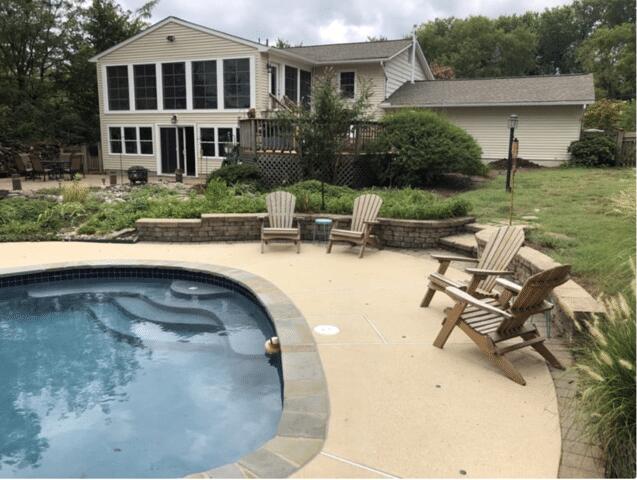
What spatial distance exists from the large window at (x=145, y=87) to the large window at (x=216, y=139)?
106 inches

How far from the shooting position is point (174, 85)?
68.8 ft

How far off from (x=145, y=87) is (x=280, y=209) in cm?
1513

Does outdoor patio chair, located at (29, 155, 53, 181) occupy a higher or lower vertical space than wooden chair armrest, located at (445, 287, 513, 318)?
higher

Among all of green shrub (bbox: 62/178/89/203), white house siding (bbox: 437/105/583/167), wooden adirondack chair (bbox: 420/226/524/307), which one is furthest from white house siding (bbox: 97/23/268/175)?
wooden adirondack chair (bbox: 420/226/524/307)

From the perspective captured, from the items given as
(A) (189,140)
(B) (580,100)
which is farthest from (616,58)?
(A) (189,140)

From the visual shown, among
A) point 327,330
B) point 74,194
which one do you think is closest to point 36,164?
point 74,194

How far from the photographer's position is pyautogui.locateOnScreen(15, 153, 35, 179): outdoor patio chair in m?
20.0

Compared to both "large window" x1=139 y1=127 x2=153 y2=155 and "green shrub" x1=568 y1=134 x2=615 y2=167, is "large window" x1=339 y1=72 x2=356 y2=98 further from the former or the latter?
"green shrub" x1=568 y1=134 x2=615 y2=167

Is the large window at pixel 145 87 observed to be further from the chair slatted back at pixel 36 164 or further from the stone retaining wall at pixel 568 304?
the stone retaining wall at pixel 568 304

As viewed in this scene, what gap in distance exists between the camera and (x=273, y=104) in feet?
64.6

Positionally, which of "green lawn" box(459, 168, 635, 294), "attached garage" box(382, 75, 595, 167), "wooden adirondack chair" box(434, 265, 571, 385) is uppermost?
"attached garage" box(382, 75, 595, 167)

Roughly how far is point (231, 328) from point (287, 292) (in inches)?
31.0

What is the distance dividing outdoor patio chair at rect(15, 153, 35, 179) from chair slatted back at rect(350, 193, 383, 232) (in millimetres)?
15636

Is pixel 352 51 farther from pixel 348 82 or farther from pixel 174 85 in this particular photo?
pixel 174 85
